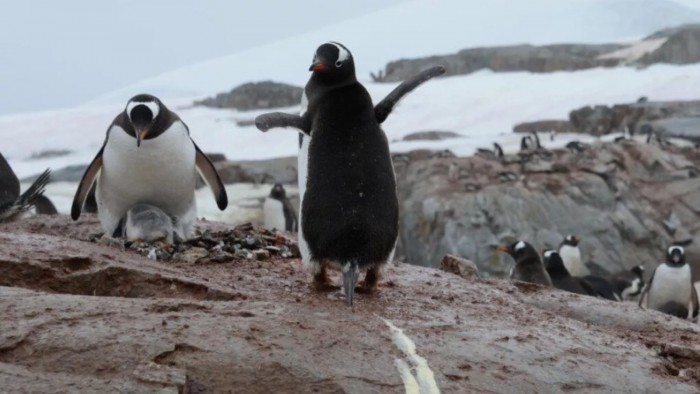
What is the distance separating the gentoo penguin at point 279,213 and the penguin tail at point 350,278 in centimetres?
640

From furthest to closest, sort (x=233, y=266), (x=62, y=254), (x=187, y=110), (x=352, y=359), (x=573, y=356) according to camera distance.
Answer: (x=187, y=110) → (x=233, y=266) → (x=62, y=254) → (x=573, y=356) → (x=352, y=359)

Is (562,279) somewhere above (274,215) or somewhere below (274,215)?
below

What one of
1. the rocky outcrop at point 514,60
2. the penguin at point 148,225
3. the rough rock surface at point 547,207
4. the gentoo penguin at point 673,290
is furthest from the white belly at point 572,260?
the rocky outcrop at point 514,60

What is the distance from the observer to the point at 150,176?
388 centimetres

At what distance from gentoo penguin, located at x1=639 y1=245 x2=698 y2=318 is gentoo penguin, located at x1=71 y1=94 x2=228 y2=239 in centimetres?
480

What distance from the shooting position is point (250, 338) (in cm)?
235

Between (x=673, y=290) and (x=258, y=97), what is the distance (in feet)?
58.8

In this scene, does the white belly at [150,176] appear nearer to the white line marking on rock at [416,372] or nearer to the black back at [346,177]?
the black back at [346,177]

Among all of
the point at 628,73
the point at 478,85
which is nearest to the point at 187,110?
the point at 478,85

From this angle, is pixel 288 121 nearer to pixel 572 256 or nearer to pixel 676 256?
pixel 676 256

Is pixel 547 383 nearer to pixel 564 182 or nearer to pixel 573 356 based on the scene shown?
pixel 573 356

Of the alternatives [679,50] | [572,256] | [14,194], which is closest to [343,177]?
[14,194]

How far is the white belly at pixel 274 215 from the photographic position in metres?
9.40

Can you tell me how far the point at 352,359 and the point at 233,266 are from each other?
Result: 4.12 ft
